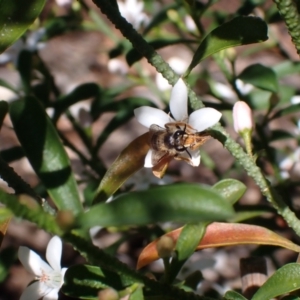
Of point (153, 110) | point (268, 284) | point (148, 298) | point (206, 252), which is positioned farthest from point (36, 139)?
Result: point (206, 252)

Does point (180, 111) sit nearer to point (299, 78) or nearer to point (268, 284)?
point (268, 284)

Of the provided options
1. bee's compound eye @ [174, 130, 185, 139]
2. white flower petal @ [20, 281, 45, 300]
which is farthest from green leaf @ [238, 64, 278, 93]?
white flower petal @ [20, 281, 45, 300]

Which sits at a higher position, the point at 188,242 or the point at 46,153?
the point at 46,153

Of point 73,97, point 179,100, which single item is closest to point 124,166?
point 179,100

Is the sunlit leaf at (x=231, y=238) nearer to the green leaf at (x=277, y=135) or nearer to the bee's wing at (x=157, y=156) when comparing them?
the bee's wing at (x=157, y=156)

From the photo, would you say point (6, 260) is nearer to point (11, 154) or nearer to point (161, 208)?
point (11, 154)
